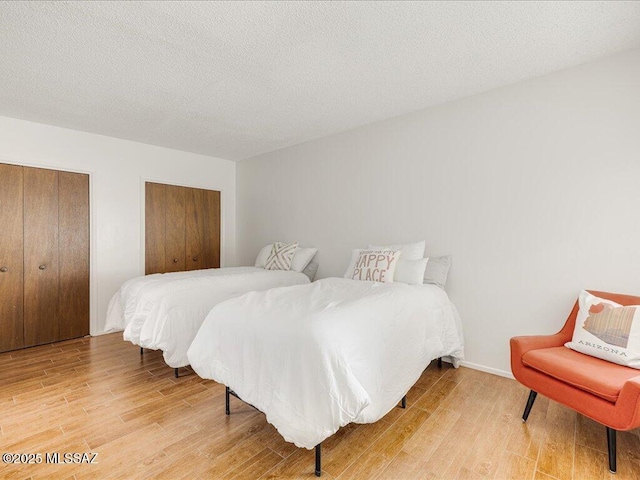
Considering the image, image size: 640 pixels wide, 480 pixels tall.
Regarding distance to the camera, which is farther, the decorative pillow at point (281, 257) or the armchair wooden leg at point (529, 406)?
the decorative pillow at point (281, 257)

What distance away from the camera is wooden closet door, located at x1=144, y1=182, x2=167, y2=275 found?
4312mm

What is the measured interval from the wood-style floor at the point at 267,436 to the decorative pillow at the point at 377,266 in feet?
3.04

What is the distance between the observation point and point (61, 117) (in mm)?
3268

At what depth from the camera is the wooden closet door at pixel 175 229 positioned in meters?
4.52

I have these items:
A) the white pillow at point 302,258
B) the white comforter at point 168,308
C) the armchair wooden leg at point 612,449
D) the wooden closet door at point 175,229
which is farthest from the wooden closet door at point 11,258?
the armchair wooden leg at point 612,449

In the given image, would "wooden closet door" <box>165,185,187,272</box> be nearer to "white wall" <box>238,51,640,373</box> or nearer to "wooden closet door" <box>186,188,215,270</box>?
"wooden closet door" <box>186,188,215,270</box>

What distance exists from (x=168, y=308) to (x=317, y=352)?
→ 1687 millimetres

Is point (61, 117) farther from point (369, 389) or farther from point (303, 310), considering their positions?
point (369, 389)

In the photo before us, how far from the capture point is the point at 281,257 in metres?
4.06

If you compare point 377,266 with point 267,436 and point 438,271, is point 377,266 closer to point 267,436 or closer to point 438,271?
point 438,271

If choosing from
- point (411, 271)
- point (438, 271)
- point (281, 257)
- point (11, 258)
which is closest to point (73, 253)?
point (11, 258)

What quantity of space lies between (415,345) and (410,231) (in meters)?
1.36

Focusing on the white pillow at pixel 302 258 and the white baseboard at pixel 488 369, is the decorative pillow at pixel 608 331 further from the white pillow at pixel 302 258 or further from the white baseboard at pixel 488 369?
the white pillow at pixel 302 258

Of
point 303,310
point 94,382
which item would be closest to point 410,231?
point 303,310
